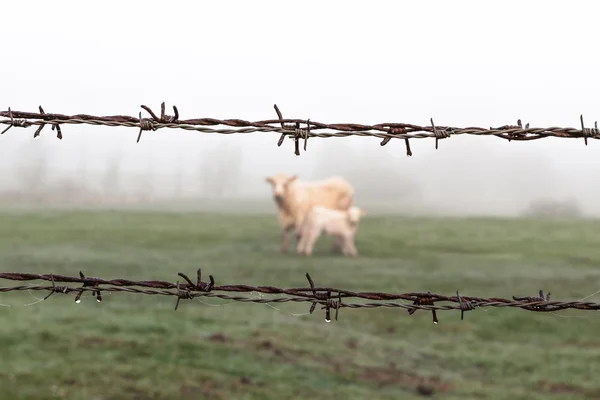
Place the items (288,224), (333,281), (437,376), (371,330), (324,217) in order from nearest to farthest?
(437,376)
(371,330)
(333,281)
(324,217)
(288,224)

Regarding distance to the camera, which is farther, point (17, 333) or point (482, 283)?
point (482, 283)

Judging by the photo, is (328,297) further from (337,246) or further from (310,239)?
(337,246)

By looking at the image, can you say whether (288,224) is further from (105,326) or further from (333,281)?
(105,326)

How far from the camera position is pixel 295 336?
24.3 feet

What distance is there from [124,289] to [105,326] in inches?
222

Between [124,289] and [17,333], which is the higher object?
[124,289]

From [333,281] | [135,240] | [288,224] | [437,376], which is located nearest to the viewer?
[437,376]

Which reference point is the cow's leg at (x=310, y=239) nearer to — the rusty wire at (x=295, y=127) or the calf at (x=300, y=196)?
the calf at (x=300, y=196)

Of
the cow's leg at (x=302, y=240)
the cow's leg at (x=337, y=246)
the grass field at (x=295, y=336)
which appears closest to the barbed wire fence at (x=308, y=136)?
the grass field at (x=295, y=336)

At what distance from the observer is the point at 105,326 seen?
304 inches

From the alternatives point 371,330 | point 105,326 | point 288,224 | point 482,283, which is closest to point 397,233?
point 288,224

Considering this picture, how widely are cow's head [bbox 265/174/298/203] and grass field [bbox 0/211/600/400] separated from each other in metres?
1.26

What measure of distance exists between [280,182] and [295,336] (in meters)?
7.61

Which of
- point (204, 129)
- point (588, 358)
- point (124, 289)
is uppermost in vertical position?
point (204, 129)
